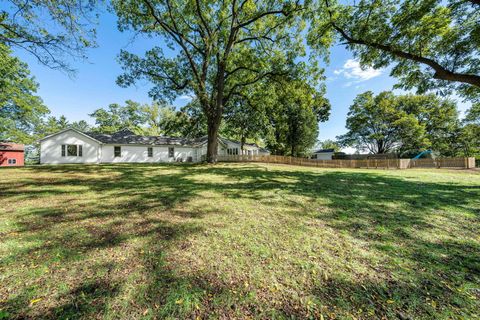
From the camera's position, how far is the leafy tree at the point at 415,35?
8758mm

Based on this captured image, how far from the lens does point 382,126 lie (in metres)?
30.8

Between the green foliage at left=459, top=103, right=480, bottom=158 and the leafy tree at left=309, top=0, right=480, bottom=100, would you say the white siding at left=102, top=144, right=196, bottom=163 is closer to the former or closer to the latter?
the leafy tree at left=309, top=0, right=480, bottom=100

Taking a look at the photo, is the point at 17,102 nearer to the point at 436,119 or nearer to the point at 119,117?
the point at 119,117

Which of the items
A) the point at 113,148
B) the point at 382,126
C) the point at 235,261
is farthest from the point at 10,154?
the point at 382,126

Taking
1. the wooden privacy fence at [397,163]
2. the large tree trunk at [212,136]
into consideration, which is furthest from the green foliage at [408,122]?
the large tree trunk at [212,136]

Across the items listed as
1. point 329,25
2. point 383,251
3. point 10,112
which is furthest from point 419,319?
point 10,112

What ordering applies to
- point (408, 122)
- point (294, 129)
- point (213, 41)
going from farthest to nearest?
point (294, 129)
point (408, 122)
point (213, 41)

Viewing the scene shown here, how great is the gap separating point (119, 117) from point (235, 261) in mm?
46484

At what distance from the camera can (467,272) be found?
7.80 ft

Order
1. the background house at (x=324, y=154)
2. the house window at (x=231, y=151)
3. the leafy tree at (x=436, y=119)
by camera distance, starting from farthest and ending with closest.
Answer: the background house at (x=324, y=154) → the house window at (x=231, y=151) → the leafy tree at (x=436, y=119)

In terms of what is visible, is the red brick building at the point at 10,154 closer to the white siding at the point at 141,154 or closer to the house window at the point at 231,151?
the white siding at the point at 141,154

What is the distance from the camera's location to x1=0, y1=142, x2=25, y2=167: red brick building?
865 inches

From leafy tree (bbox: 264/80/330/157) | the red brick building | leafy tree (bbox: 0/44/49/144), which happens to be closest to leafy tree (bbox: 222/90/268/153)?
leafy tree (bbox: 264/80/330/157)

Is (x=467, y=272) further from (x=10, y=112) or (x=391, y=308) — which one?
(x=10, y=112)
